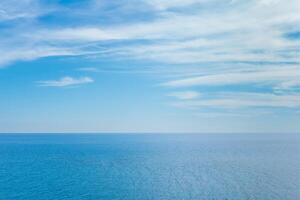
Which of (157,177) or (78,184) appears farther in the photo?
(157,177)

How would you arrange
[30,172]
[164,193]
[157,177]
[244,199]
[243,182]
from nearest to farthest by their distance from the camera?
[244,199]
[164,193]
[243,182]
[157,177]
[30,172]

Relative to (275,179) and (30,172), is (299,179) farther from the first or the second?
(30,172)

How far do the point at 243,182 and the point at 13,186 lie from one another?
→ 4733 cm

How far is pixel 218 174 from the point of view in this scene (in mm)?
80375

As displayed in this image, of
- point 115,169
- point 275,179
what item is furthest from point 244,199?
point 115,169

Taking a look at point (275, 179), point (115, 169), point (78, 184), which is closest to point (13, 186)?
point (78, 184)

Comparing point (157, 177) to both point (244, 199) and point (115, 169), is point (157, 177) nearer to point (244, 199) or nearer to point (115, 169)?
point (115, 169)

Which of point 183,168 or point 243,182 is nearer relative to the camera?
point 243,182

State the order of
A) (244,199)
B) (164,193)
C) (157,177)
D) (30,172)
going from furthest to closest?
(30,172) < (157,177) < (164,193) < (244,199)

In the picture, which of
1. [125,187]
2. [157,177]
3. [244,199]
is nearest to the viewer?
[244,199]

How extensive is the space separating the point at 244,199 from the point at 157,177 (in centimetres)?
2491

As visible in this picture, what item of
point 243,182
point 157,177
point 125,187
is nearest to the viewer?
point 125,187

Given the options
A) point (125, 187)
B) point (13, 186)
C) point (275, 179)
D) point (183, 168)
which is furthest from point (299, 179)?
point (13, 186)

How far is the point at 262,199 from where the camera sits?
55375 millimetres
